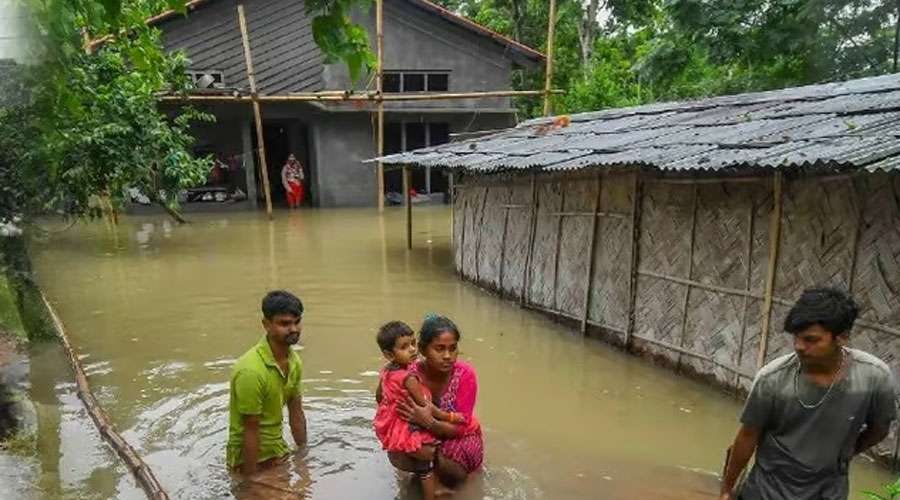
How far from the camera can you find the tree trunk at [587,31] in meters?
24.5

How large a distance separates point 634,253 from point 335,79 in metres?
15.9

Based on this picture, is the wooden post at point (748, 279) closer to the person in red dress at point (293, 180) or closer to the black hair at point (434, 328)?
the black hair at point (434, 328)

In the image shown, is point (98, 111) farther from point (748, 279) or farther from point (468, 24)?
point (468, 24)

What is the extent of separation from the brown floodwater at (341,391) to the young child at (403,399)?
1.95 feet

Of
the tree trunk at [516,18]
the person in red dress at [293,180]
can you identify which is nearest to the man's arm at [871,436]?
the person in red dress at [293,180]

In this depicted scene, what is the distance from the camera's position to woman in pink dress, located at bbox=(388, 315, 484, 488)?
4043mm

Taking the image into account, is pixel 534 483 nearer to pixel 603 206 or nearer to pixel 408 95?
pixel 603 206

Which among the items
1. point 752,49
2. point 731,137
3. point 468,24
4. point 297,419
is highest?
point 468,24

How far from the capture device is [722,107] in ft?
31.1

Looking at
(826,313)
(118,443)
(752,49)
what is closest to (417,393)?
(826,313)

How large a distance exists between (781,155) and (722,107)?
4086 millimetres

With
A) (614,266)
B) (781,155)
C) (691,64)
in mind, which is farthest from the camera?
(691,64)

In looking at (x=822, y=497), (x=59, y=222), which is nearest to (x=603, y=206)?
(x=822, y=497)

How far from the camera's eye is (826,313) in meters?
2.76
